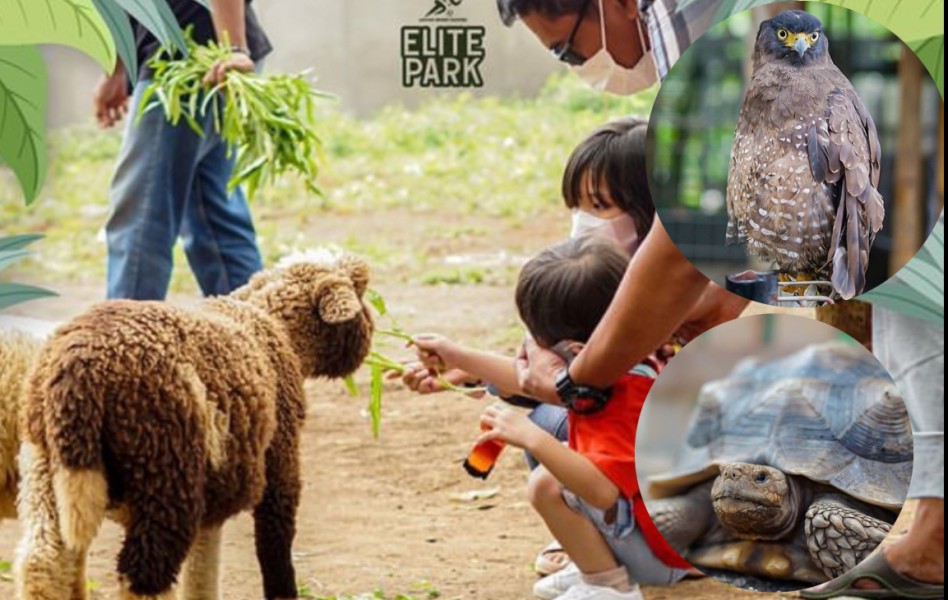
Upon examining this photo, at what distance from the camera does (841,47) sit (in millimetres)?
3367

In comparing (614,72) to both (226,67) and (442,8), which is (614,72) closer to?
(442,8)

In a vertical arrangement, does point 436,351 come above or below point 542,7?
below

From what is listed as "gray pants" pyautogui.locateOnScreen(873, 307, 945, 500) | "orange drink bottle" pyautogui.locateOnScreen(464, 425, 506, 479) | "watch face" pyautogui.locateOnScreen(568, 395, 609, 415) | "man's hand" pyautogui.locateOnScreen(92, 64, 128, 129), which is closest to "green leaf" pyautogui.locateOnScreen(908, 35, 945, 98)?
"gray pants" pyautogui.locateOnScreen(873, 307, 945, 500)

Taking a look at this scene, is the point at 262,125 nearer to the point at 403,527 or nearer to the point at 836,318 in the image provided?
the point at 403,527

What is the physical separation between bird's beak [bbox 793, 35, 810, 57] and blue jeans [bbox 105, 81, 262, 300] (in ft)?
6.69

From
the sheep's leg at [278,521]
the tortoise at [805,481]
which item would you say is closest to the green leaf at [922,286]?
the tortoise at [805,481]

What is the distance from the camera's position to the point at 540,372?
3.92m

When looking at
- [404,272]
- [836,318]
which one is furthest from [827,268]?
[404,272]

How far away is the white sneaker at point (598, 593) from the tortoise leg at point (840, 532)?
2.20ft

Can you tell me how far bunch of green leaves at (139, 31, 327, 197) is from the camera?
424 centimetres

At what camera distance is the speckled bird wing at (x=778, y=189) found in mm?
3137

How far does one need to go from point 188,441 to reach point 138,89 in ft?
5.23

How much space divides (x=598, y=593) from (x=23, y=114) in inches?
79.9

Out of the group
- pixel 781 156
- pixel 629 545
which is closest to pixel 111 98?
pixel 629 545
